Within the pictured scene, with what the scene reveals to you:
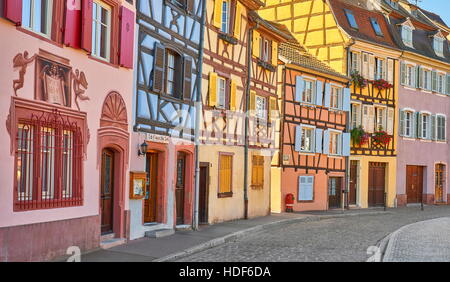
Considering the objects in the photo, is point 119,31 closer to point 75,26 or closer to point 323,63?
point 75,26

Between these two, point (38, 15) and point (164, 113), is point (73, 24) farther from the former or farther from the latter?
point (164, 113)

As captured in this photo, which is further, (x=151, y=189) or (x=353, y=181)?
(x=353, y=181)

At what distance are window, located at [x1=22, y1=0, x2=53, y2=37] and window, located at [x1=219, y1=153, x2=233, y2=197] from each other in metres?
9.50

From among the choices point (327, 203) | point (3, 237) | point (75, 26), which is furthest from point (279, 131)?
point (3, 237)

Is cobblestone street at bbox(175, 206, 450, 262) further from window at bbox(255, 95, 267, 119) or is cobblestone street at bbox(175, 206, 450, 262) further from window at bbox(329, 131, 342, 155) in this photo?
window at bbox(329, 131, 342, 155)

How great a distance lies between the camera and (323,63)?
98.3ft

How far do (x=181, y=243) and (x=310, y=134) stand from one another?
15.3 metres

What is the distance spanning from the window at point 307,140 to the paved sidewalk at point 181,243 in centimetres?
709

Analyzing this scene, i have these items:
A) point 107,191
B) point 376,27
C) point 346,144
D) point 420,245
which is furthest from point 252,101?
point 376,27

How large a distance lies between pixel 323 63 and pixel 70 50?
68.3ft

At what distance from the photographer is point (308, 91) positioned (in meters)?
27.5

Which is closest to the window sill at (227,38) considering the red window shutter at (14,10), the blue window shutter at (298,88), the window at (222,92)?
the window at (222,92)

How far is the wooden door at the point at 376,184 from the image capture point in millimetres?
31292

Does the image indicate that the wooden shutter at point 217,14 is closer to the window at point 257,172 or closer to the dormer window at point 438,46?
the window at point 257,172
